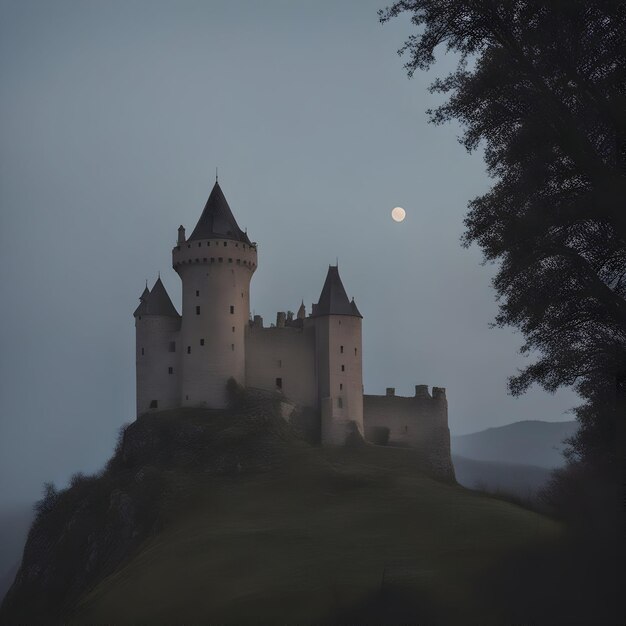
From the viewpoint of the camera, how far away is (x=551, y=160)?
25.2m

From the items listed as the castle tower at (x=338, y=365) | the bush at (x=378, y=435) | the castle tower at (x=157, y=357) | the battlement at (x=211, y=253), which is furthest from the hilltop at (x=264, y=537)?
the battlement at (x=211, y=253)

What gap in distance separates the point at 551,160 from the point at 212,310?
54.6 metres

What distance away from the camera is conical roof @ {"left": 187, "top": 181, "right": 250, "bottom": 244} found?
7988 centimetres

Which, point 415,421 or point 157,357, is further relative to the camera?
point 415,421

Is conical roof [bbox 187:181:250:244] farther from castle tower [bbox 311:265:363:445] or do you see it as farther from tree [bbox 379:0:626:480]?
tree [bbox 379:0:626:480]

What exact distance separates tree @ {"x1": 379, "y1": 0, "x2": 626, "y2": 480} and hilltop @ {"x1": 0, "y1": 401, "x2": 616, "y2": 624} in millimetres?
9911

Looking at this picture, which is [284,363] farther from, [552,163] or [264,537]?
[552,163]

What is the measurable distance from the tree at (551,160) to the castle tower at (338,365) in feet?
158

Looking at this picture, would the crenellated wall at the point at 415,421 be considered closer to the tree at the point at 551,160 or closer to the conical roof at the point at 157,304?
the conical roof at the point at 157,304

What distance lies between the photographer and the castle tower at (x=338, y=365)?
251ft

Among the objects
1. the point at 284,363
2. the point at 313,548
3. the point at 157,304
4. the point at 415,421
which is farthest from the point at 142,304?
the point at 313,548

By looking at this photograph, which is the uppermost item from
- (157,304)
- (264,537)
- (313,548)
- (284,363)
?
(157,304)

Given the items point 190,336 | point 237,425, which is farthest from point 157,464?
point 190,336

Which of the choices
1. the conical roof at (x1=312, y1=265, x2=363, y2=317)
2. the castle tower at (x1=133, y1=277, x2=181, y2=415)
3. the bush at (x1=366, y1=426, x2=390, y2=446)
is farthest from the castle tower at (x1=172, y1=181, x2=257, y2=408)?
the bush at (x1=366, y1=426, x2=390, y2=446)
